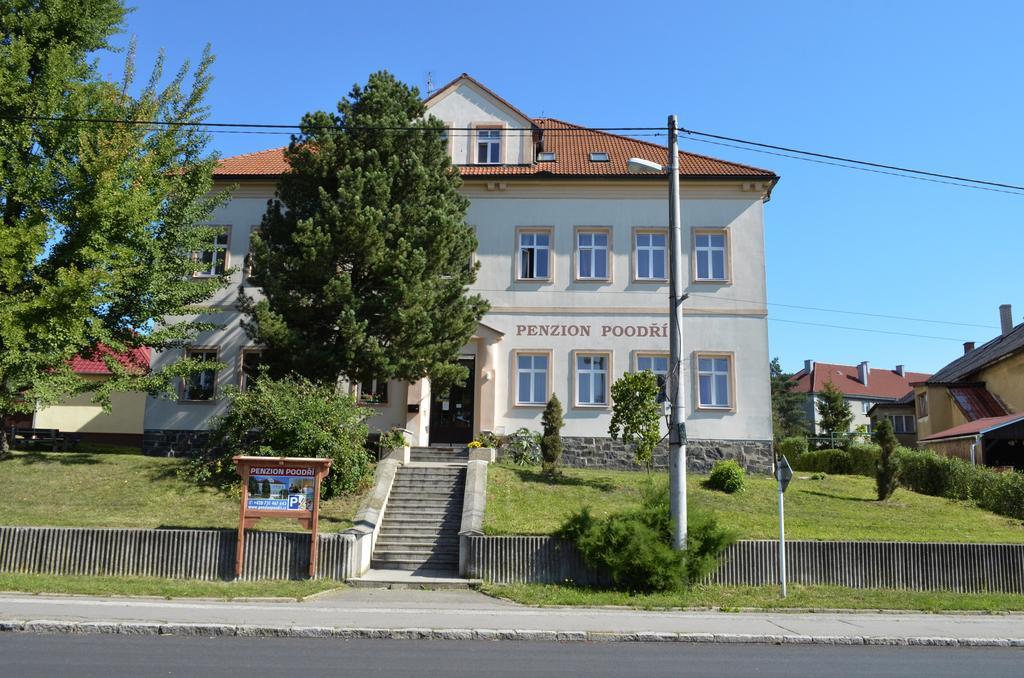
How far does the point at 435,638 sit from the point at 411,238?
41.1 feet

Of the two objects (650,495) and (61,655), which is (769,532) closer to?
(650,495)

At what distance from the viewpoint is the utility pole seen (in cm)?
1382

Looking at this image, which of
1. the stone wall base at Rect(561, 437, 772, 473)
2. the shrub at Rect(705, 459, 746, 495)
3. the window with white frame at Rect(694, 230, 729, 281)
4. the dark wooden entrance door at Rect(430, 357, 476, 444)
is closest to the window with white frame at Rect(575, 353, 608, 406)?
the stone wall base at Rect(561, 437, 772, 473)

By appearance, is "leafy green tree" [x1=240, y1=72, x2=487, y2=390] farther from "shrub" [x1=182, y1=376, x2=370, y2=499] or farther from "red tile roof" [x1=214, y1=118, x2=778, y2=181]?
"red tile roof" [x1=214, y1=118, x2=778, y2=181]

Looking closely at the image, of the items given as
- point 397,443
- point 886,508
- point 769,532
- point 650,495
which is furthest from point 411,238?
point 886,508

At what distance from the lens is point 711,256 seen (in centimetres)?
2620

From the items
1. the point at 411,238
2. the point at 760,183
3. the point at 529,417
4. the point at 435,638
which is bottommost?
the point at 435,638

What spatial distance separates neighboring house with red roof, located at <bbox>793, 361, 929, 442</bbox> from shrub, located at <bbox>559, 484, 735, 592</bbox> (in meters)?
A: 74.2

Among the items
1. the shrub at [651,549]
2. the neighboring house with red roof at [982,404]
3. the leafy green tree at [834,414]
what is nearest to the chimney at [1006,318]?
the neighboring house with red roof at [982,404]

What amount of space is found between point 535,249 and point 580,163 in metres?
3.71

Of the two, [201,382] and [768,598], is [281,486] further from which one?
[201,382]

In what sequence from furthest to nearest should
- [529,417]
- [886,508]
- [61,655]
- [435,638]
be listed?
[529,417] < [886,508] < [435,638] < [61,655]

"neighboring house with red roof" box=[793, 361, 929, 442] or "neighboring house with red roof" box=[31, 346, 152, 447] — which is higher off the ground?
"neighboring house with red roof" box=[793, 361, 929, 442]

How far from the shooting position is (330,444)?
18.5 meters
